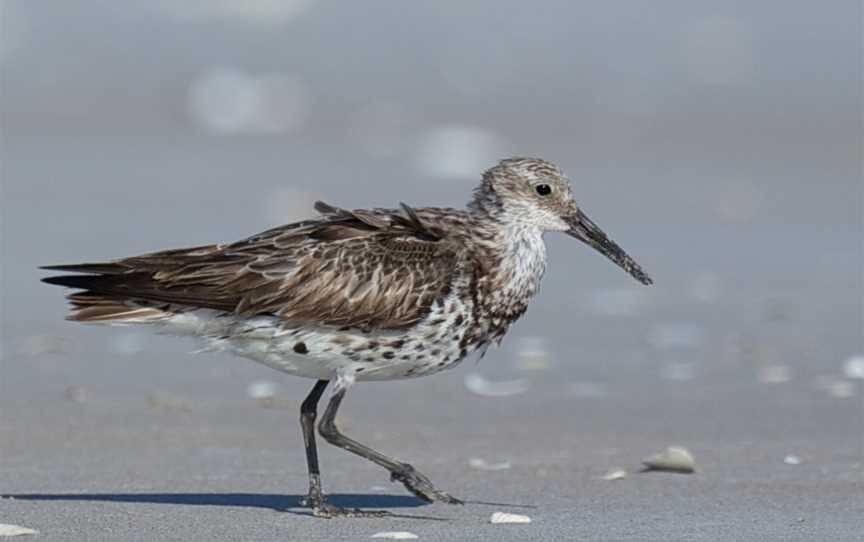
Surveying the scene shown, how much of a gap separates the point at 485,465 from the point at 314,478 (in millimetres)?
1276

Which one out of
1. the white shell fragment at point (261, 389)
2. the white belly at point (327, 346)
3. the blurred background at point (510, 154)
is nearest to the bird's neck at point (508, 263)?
the white belly at point (327, 346)

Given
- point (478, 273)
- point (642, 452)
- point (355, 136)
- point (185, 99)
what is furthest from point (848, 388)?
point (185, 99)

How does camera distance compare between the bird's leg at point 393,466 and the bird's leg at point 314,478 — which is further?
the bird's leg at point 393,466

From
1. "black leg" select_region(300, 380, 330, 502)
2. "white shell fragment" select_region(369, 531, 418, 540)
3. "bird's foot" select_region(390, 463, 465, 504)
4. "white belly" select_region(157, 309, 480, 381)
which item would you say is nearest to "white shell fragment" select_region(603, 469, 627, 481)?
"bird's foot" select_region(390, 463, 465, 504)

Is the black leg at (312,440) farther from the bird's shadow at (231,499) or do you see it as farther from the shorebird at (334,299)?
the bird's shadow at (231,499)

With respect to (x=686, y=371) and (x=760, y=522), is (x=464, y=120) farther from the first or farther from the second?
(x=760, y=522)

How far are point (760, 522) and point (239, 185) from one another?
1036cm

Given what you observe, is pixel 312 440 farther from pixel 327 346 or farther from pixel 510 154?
pixel 510 154

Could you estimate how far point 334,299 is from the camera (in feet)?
26.0

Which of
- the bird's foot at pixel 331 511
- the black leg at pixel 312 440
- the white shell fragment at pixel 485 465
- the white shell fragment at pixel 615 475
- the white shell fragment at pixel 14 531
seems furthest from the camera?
the white shell fragment at pixel 485 465

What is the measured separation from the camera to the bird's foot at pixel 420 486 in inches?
313

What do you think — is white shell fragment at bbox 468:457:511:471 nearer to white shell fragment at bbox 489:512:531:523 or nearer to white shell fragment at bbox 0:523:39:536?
white shell fragment at bbox 489:512:531:523

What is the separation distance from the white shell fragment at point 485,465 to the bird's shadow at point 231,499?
61cm

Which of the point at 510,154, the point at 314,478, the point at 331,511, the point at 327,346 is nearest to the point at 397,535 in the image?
the point at 331,511
